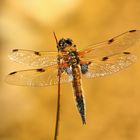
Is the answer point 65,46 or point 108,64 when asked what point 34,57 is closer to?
point 65,46

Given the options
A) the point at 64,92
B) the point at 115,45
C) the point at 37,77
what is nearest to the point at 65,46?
the point at 37,77

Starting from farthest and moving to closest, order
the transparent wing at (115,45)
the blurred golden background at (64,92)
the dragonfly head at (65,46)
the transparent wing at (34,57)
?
1. the blurred golden background at (64,92)
2. the transparent wing at (115,45)
3. the transparent wing at (34,57)
4. the dragonfly head at (65,46)

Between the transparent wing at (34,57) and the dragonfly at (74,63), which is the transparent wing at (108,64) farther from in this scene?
the transparent wing at (34,57)

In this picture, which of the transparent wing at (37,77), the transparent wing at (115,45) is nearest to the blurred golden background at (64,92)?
the transparent wing at (115,45)

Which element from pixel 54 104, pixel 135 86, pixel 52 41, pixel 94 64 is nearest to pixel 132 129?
pixel 135 86

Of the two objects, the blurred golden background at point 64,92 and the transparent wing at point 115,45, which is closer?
the transparent wing at point 115,45

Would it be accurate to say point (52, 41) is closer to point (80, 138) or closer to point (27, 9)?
point (27, 9)

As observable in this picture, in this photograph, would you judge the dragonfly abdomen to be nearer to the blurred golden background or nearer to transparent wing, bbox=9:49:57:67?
transparent wing, bbox=9:49:57:67
